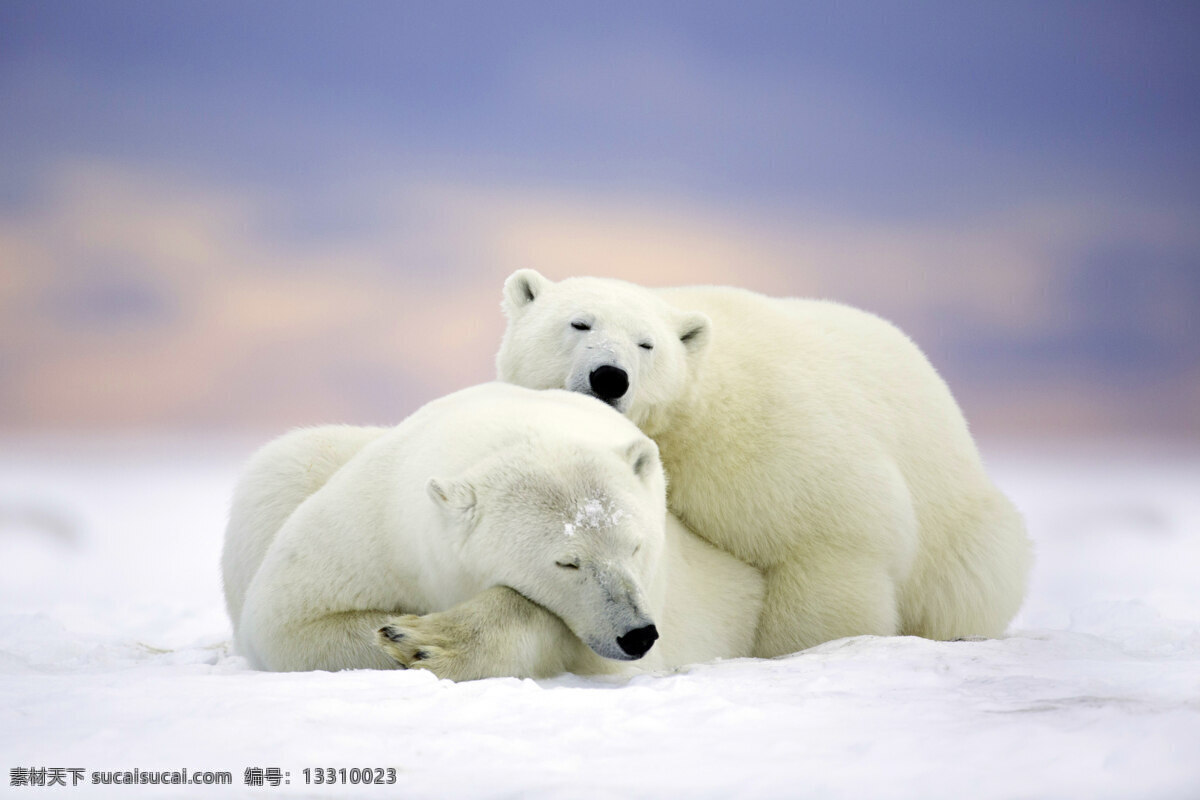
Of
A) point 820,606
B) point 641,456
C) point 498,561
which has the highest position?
point 641,456

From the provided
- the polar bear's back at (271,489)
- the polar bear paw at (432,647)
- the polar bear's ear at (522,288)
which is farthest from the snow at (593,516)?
the polar bear's back at (271,489)

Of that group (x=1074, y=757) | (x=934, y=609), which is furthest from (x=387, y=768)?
(x=934, y=609)

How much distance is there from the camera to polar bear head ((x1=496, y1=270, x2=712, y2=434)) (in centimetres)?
598

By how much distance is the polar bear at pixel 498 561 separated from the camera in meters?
4.46

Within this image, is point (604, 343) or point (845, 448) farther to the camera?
point (845, 448)

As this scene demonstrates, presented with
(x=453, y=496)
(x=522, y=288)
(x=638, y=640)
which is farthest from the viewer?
(x=522, y=288)

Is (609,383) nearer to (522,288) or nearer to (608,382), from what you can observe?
(608,382)

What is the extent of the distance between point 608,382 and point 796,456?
3.79ft

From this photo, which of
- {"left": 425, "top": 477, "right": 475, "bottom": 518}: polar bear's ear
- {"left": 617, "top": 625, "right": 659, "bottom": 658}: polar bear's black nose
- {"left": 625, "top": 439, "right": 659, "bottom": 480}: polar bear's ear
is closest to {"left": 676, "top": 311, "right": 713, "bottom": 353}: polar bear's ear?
{"left": 625, "top": 439, "right": 659, "bottom": 480}: polar bear's ear

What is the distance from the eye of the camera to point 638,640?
14.2ft

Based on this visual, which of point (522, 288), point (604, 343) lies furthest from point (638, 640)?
point (522, 288)

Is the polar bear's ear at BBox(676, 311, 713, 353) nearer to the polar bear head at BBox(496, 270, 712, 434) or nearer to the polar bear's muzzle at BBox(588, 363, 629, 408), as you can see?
the polar bear head at BBox(496, 270, 712, 434)

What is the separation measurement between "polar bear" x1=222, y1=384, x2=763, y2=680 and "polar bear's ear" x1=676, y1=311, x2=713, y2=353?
3.19 feet

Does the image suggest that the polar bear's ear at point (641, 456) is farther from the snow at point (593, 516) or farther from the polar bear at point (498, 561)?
the snow at point (593, 516)
